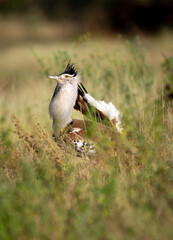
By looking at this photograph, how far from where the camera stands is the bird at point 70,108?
4566 mm

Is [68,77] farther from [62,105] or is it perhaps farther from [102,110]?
[102,110]

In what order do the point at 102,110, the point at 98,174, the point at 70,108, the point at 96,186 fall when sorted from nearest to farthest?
the point at 96,186 < the point at 98,174 < the point at 102,110 < the point at 70,108

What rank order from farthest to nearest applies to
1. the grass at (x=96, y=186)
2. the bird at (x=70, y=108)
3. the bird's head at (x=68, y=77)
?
the bird's head at (x=68, y=77), the bird at (x=70, y=108), the grass at (x=96, y=186)

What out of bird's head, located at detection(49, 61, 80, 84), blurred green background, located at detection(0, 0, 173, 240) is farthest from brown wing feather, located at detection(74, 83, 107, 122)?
blurred green background, located at detection(0, 0, 173, 240)


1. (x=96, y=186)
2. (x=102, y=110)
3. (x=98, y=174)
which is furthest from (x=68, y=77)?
(x=96, y=186)

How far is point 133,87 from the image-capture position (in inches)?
262

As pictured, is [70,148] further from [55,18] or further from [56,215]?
[55,18]

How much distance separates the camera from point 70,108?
4719mm

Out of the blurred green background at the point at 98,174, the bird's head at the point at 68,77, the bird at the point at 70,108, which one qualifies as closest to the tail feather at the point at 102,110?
the bird at the point at 70,108

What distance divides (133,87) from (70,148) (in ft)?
8.56

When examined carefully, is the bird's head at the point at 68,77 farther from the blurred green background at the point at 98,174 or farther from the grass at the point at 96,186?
the grass at the point at 96,186

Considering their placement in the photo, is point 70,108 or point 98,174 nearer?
point 98,174

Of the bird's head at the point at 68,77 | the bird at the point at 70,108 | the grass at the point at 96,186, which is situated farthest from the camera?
the bird's head at the point at 68,77

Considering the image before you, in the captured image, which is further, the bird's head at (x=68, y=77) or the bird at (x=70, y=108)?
the bird's head at (x=68, y=77)
